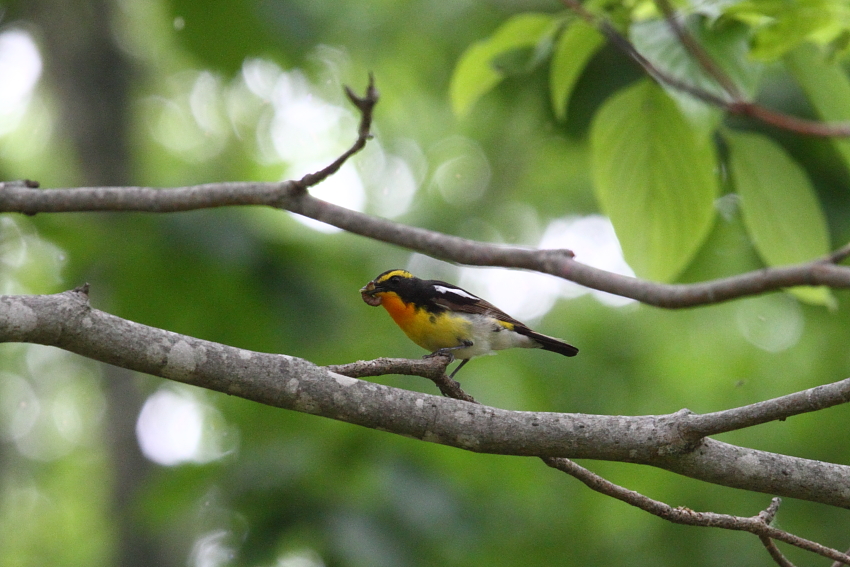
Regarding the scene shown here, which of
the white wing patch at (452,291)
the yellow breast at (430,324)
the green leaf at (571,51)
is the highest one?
the white wing patch at (452,291)

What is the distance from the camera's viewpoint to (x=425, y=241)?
2814 millimetres

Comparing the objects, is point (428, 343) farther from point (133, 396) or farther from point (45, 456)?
point (45, 456)

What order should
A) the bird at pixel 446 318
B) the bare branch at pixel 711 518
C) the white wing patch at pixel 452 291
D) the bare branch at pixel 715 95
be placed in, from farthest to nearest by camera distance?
the white wing patch at pixel 452 291 < the bird at pixel 446 318 < the bare branch at pixel 711 518 < the bare branch at pixel 715 95

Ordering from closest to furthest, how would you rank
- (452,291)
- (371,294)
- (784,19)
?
(784,19), (371,294), (452,291)

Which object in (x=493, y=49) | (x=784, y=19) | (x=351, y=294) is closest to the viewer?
(x=784, y=19)

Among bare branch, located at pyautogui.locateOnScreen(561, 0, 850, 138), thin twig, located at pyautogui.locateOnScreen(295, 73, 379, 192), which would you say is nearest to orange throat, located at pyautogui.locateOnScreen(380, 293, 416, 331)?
thin twig, located at pyautogui.locateOnScreen(295, 73, 379, 192)

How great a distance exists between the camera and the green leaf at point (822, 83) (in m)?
2.76

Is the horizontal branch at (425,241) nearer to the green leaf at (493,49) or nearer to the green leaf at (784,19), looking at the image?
the green leaf at (784,19)

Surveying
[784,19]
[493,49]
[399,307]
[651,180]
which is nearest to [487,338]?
[399,307]

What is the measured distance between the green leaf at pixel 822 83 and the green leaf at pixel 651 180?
44 cm

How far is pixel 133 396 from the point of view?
9.30 meters

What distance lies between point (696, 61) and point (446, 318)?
281 centimetres

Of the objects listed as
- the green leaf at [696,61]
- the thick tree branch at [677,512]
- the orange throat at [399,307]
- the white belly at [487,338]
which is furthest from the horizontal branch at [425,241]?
the white belly at [487,338]

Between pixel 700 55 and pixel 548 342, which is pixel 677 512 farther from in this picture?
pixel 548 342
